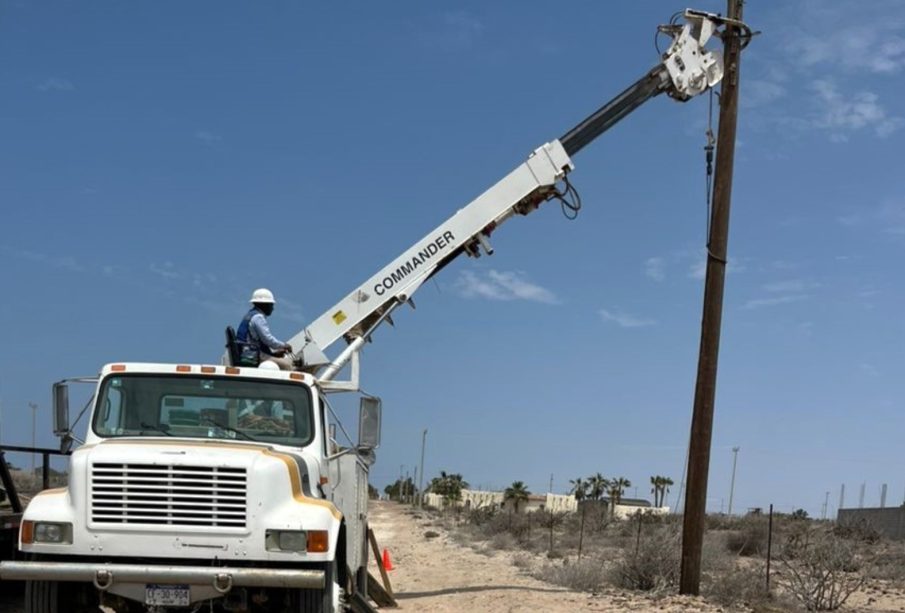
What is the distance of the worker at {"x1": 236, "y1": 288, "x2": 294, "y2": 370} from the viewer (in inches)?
406

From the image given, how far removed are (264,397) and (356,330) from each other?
421 centimetres

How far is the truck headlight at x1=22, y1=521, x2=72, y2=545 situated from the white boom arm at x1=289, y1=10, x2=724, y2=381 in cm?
502

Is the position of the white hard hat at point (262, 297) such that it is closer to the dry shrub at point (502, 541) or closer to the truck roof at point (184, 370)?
the truck roof at point (184, 370)

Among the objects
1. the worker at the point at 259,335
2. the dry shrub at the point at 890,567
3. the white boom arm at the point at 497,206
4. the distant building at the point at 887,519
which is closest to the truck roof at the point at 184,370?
the worker at the point at 259,335

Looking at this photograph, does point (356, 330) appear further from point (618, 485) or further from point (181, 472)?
point (618, 485)

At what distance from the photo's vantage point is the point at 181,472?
290 inches

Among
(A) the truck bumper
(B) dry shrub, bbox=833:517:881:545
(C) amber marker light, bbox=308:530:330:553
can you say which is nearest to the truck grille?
(A) the truck bumper

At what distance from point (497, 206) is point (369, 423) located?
16.7 ft

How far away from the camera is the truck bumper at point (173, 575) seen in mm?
6992

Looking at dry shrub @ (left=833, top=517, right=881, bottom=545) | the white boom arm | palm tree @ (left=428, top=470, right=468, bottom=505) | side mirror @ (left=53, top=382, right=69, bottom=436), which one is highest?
the white boom arm

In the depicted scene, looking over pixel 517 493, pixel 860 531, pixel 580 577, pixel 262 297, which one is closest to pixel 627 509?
pixel 517 493

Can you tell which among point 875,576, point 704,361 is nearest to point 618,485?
point 875,576

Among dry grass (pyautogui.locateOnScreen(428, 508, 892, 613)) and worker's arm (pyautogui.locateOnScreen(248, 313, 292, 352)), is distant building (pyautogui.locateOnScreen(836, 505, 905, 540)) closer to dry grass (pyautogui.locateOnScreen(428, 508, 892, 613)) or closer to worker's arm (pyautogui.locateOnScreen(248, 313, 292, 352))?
dry grass (pyautogui.locateOnScreen(428, 508, 892, 613))

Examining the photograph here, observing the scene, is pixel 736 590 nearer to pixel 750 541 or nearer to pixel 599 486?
pixel 750 541
